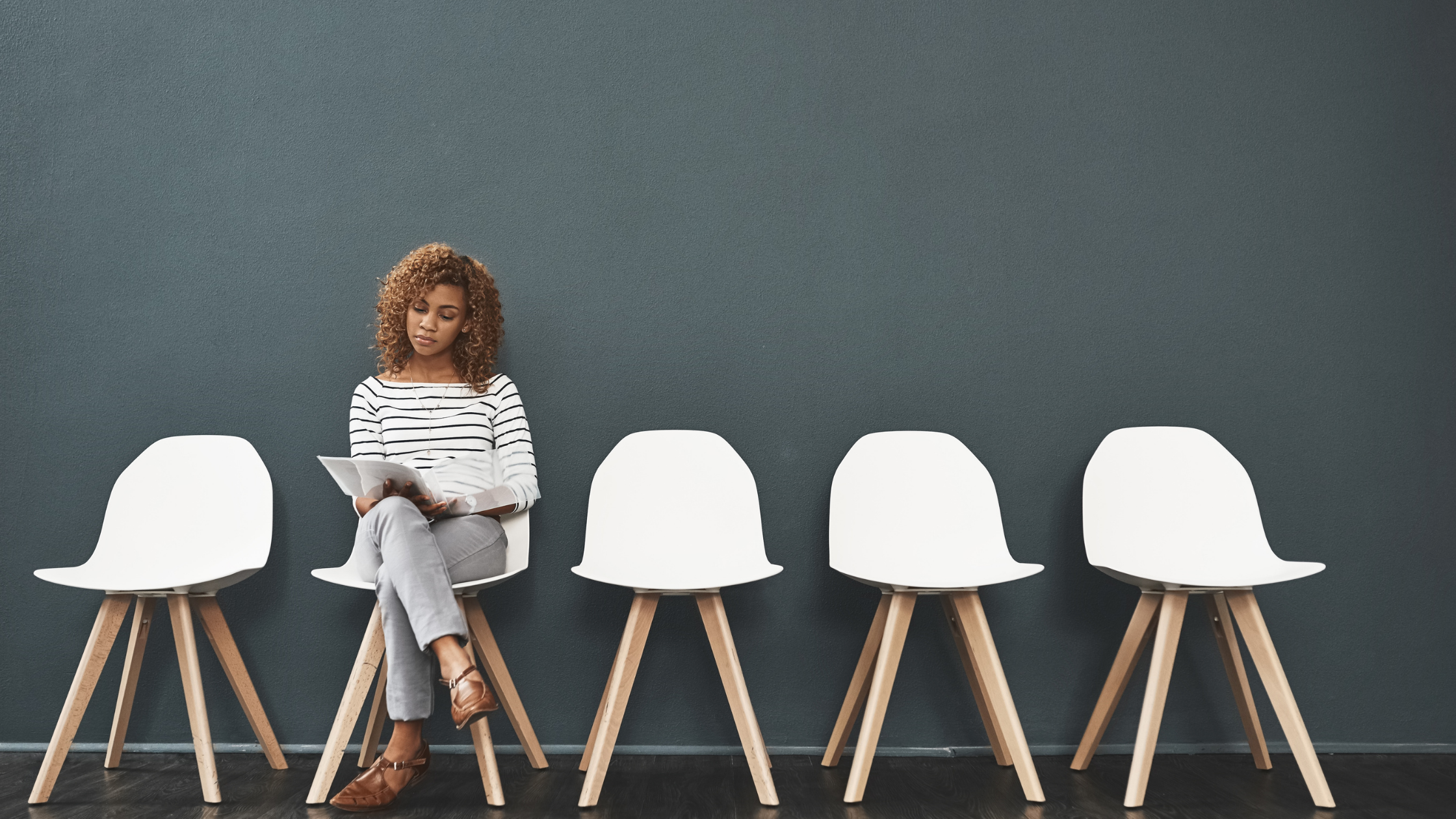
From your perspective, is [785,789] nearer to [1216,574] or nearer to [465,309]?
[1216,574]

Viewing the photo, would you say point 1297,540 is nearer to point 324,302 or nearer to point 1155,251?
point 1155,251

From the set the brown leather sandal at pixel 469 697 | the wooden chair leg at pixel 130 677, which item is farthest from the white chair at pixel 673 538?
the wooden chair leg at pixel 130 677

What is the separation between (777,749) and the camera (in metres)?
2.39

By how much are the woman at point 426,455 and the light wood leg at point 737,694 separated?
1.64 feet

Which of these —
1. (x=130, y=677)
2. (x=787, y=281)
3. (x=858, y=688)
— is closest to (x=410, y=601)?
(x=130, y=677)

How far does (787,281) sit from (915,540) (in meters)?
0.81

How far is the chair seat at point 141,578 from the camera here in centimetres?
201

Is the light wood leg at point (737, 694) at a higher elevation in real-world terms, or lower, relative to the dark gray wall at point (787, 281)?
lower

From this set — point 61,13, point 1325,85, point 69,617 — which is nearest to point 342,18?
point 61,13

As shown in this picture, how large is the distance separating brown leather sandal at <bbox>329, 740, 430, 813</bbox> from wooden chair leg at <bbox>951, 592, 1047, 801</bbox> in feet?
4.17

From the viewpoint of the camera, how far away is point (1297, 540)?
2496mm

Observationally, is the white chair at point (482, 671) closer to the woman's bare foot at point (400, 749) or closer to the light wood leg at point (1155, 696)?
the woman's bare foot at point (400, 749)

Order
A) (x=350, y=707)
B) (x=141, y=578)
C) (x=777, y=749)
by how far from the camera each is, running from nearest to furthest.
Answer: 1. (x=350, y=707)
2. (x=141, y=578)
3. (x=777, y=749)

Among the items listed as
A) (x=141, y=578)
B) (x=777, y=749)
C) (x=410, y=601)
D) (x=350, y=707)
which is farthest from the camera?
(x=777, y=749)
